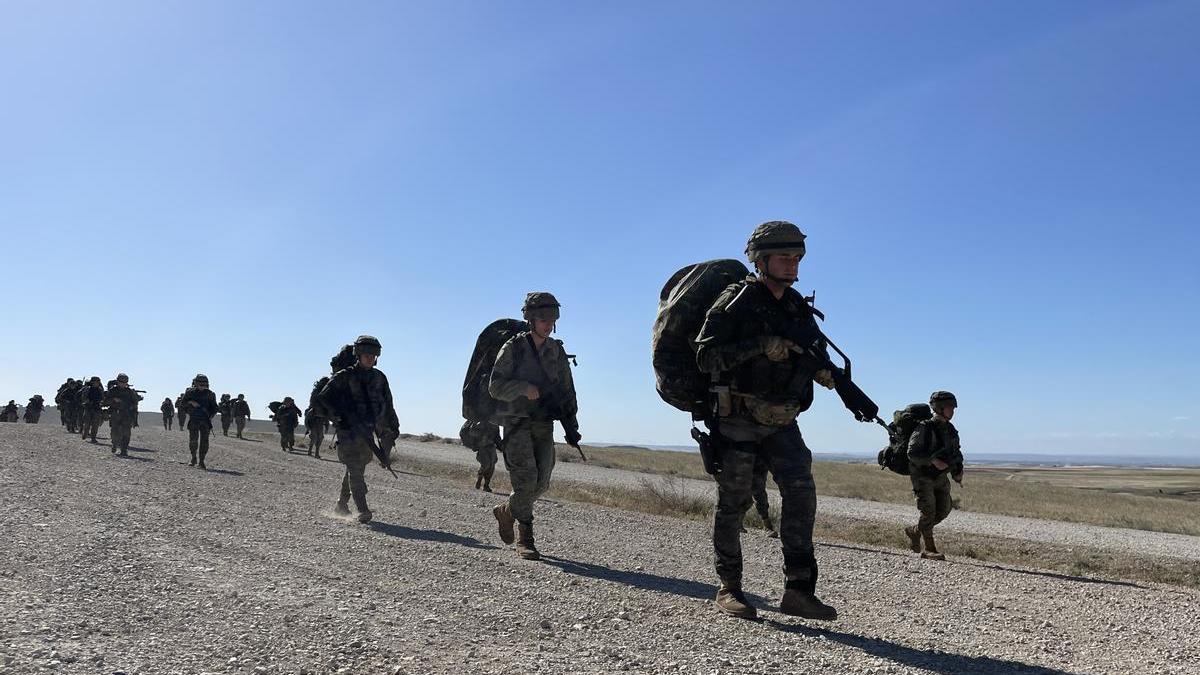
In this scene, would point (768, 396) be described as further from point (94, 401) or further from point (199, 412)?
point (94, 401)

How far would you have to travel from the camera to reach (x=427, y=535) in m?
9.62

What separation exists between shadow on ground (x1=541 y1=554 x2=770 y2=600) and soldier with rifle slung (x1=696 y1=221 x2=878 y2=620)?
0.98m

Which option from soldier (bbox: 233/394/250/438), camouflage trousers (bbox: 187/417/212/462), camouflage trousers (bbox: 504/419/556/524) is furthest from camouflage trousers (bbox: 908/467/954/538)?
soldier (bbox: 233/394/250/438)

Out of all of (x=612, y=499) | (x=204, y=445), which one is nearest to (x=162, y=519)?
(x=612, y=499)

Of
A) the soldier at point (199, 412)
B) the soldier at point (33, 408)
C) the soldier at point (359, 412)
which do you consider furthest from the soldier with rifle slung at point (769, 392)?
the soldier at point (33, 408)

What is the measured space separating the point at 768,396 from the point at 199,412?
1902cm

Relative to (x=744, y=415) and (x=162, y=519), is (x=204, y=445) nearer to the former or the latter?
(x=162, y=519)

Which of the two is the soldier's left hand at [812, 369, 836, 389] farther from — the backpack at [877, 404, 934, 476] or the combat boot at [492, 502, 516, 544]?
the backpack at [877, 404, 934, 476]

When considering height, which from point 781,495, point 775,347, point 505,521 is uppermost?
point 775,347

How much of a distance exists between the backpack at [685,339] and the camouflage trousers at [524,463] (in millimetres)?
2763

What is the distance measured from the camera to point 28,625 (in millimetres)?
4375

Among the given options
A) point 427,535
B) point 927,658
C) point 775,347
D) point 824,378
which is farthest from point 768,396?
point 427,535

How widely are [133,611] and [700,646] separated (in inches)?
123

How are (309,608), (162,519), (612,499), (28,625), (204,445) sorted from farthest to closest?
(204,445) → (612,499) → (162,519) → (309,608) → (28,625)
